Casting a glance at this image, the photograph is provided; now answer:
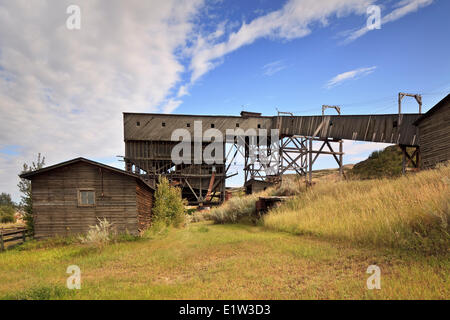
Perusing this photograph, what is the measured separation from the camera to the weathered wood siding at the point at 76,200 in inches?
576

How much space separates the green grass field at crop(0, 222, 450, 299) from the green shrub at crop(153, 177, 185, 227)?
8.47m

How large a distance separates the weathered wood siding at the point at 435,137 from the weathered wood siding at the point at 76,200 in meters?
21.9

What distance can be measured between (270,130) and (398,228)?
2456cm

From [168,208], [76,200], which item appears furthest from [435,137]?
[76,200]

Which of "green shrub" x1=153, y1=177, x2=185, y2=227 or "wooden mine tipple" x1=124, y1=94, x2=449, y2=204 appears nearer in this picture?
"green shrub" x1=153, y1=177, x2=185, y2=227

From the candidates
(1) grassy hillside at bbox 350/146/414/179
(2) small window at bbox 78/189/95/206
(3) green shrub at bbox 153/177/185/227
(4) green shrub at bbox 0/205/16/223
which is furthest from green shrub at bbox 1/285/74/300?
(4) green shrub at bbox 0/205/16/223

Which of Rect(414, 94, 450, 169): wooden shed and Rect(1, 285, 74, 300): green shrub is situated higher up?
Rect(414, 94, 450, 169): wooden shed

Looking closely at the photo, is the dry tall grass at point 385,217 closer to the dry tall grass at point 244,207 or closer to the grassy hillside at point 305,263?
the grassy hillside at point 305,263

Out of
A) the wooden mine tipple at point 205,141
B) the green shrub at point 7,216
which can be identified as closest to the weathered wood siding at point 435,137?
the wooden mine tipple at point 205,141

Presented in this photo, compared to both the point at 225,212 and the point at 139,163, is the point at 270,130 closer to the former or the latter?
the point at 225,212

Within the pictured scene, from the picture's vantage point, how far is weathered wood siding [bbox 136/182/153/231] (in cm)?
1548

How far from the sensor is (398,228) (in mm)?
6430

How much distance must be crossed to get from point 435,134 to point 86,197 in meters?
25.5
